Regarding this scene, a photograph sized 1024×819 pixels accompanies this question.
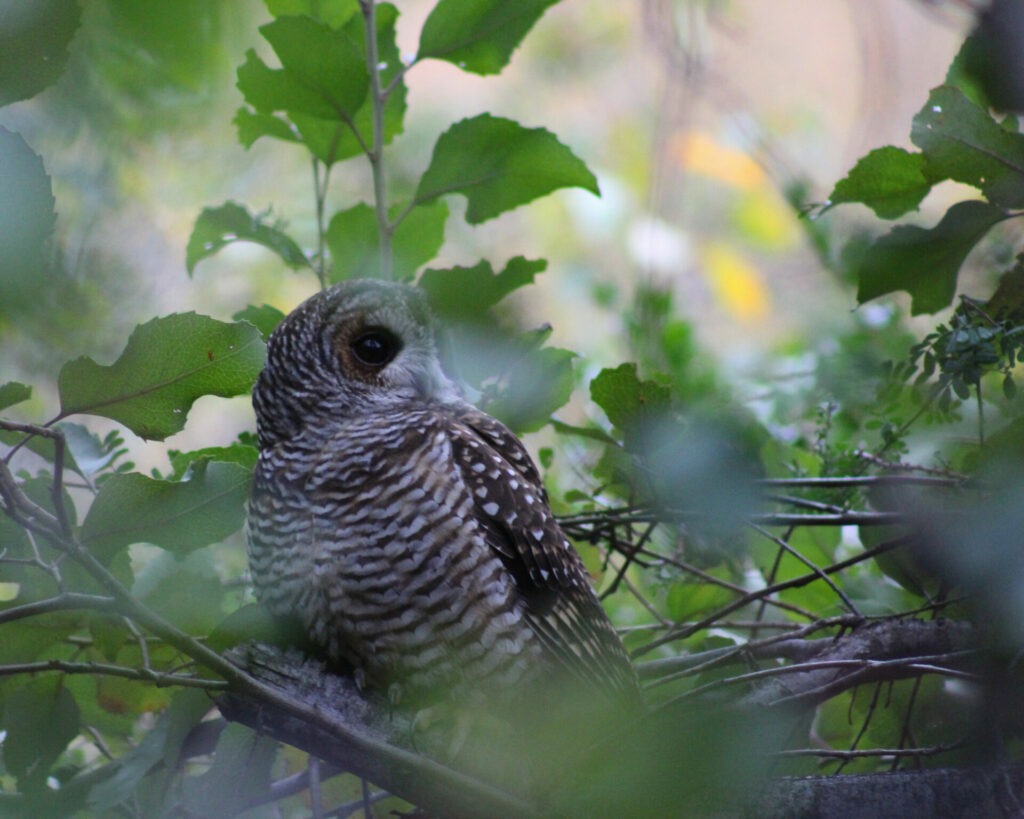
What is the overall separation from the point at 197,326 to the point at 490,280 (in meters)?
0.61

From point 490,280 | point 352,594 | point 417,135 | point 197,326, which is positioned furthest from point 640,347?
point 417,135

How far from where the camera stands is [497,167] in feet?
4.60

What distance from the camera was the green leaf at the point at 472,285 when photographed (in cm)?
138

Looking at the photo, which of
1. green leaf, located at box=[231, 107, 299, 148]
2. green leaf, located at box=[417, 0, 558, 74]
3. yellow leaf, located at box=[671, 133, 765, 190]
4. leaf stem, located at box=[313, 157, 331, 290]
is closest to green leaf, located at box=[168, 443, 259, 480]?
leaf stem, located at box=[313, 157, 331, 290]

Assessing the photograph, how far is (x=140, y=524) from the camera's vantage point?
890 millimetres

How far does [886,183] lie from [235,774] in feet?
3.83

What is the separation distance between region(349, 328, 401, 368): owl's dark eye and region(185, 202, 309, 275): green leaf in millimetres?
180

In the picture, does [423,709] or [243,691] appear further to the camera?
[423,709]

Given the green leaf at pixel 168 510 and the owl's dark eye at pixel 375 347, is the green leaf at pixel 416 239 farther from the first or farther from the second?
the green leaf at pixel 168 510

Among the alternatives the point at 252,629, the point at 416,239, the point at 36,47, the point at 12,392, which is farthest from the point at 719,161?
the point at 36,47

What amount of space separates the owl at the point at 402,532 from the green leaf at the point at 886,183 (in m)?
0.63

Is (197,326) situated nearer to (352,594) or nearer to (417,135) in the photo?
(352,594)

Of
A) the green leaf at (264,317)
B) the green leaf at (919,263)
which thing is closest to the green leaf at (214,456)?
the green leaf at (264,317)

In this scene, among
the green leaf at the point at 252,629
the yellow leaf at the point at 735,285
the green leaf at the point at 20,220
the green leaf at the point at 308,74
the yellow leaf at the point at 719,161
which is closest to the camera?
the green leaf at the point at 20,220
